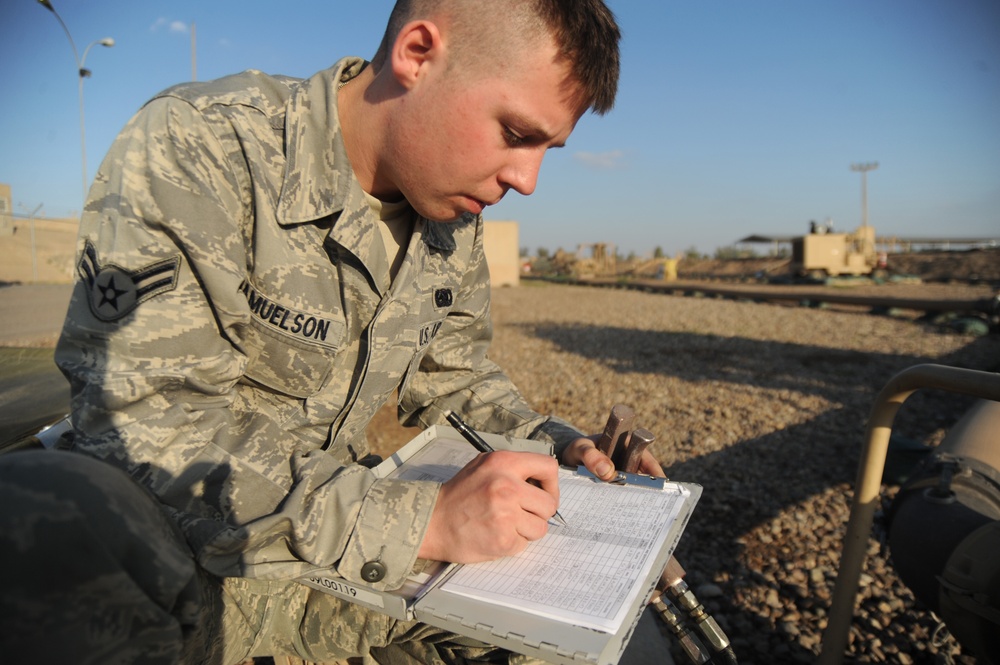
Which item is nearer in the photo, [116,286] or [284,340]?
[116,286]

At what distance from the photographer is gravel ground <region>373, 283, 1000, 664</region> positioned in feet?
8.51

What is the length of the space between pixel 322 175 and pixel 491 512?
87 centimetres

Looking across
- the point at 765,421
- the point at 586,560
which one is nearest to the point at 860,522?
the point at 586,560

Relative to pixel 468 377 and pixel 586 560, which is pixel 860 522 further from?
pixel 468 377

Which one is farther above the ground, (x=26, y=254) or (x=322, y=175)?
(x=26, y=254)

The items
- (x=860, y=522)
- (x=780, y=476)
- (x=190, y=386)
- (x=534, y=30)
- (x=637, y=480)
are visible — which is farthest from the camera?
(x=780, y=476)

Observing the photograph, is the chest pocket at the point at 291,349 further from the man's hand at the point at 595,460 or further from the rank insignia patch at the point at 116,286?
the man's hand at the point at 595,460

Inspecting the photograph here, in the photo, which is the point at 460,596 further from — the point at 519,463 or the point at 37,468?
the point at 37,468

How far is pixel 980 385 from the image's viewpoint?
1.49 metres

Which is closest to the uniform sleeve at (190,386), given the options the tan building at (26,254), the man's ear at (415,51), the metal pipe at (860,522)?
the man's ear at (415,51)

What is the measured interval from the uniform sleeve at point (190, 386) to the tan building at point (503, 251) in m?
21.8

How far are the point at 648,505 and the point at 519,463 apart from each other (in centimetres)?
34

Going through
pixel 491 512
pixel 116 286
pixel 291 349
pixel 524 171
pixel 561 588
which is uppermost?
pixel 524 171

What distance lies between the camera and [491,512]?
120 cm
